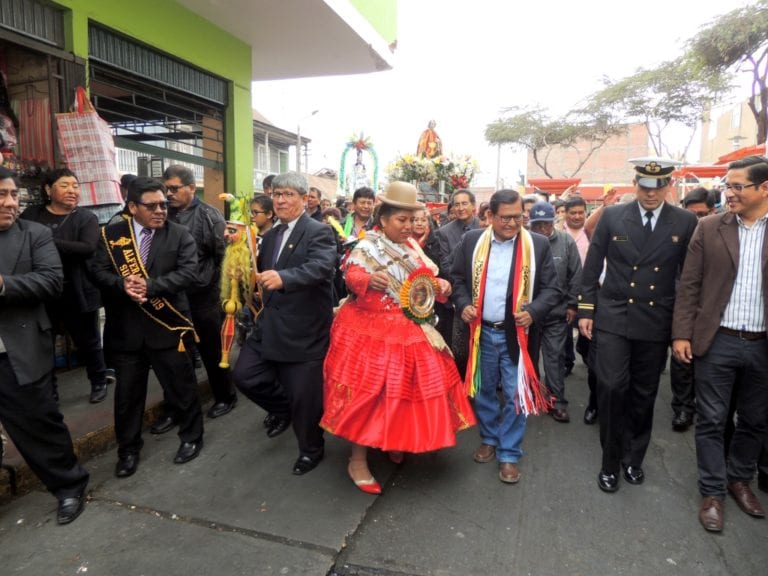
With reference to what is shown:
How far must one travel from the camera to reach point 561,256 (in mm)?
4723

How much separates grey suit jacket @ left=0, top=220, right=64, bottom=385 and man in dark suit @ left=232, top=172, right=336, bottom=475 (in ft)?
3.72

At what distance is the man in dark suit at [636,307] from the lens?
125 inches

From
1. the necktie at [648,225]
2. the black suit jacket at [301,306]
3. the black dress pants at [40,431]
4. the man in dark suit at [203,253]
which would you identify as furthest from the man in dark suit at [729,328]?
the black dress pants at [40,431]

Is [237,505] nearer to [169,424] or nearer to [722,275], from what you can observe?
[169,424]

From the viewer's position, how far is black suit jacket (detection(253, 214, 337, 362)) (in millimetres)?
3414

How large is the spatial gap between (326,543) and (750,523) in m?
2.31

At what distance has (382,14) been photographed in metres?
8.09

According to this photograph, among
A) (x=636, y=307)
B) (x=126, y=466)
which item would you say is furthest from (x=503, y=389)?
(x=126, y=466)

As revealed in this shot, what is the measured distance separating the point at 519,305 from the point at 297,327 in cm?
141

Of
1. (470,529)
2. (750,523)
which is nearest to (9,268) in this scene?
(470,529)

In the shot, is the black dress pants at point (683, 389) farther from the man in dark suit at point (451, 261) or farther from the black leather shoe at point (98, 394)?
the black leather shoe at point (98, 394)

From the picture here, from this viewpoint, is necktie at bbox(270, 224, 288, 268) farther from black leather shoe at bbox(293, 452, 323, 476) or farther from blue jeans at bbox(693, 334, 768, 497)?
blue jeans at bbox(693, 334, 768, 497)

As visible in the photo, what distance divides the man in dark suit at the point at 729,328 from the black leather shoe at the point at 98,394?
4.17 m

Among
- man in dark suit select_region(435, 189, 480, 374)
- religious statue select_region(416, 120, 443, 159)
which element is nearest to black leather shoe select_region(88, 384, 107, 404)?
man in dark suit select_region(435, 189, 480, 374)
